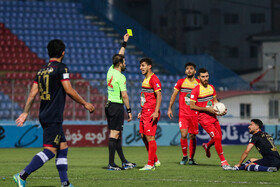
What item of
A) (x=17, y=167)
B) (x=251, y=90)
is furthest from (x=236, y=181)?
(x=251, y=90)

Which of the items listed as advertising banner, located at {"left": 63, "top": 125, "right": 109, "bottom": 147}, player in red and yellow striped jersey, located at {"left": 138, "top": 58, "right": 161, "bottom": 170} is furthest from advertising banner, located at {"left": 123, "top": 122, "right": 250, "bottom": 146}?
player in red and yellow striped jersey, located at {"left": 138, "top": 58, "right": 161, "bottom": 170}

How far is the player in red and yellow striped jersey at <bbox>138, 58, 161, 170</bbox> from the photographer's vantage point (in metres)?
11.5

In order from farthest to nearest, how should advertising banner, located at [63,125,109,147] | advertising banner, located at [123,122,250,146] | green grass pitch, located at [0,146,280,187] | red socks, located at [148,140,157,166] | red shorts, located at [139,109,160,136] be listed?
advertising banner, located at [123,122,250,146]
advertising banner, located at [63,125,109,147]
red shorts, located at [139,109,160,136]
red socks, located at [148,140,157,166]
green grass pitch, located at [0,146,280,187]

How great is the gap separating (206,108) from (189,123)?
1.46m

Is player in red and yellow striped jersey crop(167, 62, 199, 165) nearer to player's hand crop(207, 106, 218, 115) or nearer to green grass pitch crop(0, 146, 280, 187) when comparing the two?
green grass pitch crop(0, 146, 280, 187)

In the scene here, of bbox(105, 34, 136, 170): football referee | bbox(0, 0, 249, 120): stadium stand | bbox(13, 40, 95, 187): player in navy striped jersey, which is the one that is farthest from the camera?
bbox(0, 0, 249, 120): stadium stand

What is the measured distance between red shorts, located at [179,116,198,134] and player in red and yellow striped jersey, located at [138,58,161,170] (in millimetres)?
1451

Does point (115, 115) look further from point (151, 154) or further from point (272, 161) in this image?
point (272, 161)

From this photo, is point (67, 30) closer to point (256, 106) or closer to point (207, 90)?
point (256, 106)

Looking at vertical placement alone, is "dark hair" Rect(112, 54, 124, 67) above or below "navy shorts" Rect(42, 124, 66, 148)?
above

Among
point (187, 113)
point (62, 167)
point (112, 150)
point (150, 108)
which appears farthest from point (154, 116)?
point (62, 167)

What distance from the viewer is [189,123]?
44.4 ft

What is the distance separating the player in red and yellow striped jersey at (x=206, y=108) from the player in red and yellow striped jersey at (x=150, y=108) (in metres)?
0.86

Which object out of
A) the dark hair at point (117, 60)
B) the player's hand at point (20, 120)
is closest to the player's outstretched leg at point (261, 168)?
the dark hair at point (117, 60)
